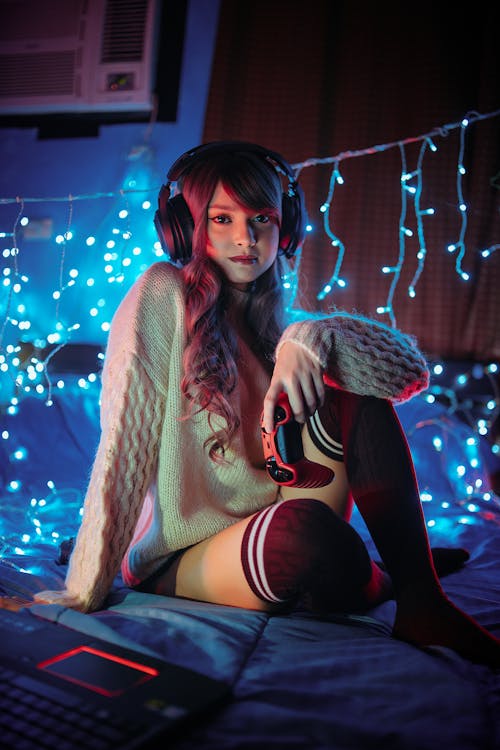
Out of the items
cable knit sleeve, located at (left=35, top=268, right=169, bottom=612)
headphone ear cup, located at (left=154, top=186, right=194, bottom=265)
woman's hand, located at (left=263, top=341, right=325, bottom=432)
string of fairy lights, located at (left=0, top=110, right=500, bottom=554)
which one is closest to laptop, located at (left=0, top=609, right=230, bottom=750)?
cable knit sleeve, located at (left=35, top=268, right=169, bottom=612)

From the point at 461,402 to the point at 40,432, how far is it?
1541 millimetres

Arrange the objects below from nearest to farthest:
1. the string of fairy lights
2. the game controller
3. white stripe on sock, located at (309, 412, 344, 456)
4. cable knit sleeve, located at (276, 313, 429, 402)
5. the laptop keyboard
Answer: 1. the laptop keyboard
2. the game controller
3. cable knit sleeve, located at (276, 313, 429, 402)
4. white stripe on sock, located at (309, 412, 344, 456)
5. the string of fairy lights

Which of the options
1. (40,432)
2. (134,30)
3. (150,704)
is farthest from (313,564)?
(134,30)

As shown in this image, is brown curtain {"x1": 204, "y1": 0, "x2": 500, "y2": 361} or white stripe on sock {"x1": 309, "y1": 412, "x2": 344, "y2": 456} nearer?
white stripe on sock {"x1": 309, "y1": 412, "x2": 344, "y2": 456}

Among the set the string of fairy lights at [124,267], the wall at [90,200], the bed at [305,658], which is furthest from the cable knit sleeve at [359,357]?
the wall at [90,200]

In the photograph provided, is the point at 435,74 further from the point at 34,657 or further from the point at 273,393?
the point at 34,657

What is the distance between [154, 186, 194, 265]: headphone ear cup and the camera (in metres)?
1.17

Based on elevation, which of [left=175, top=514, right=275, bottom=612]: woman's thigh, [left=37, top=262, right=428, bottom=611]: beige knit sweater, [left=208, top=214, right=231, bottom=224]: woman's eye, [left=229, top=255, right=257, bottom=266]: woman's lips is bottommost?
[left=175, top=514, right=275, bottom=612]: woman's thigh

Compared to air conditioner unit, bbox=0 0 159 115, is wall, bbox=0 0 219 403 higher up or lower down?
lower down

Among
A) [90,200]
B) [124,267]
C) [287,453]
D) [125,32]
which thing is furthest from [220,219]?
[125,32]

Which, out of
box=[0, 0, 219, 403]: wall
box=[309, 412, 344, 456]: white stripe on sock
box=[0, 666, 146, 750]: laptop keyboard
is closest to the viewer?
box=[0, 666, 146, 750]: laptop keyboard

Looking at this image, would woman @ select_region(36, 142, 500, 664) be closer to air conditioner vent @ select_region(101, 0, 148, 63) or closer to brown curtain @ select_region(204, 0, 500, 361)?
brown curtain @ select_region(204, 0, 500, 361)

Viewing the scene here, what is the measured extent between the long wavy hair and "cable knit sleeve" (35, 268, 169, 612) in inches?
3.4

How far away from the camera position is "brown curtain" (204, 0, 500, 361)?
7.36 feet
